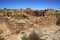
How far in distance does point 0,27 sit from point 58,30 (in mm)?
5509

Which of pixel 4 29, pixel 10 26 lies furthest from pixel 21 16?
pixel 4 29

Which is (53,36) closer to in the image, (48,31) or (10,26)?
(48,31)

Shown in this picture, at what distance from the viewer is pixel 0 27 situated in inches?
488

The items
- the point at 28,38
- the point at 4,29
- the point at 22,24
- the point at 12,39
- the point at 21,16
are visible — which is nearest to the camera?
the point at 28,38

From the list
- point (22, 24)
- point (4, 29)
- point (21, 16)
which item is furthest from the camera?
point (21, 16)

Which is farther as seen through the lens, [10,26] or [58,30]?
[10,26]

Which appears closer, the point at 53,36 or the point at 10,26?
the point at 53,36

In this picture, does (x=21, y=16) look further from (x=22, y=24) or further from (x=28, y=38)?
(x=28, y=38)

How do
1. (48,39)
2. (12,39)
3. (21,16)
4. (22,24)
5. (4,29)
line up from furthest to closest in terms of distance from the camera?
(21,16), (22,24), (4,29), (12,39), (48,39)

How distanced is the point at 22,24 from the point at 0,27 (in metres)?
1.98

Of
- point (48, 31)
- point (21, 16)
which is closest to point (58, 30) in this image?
point (48, 31)

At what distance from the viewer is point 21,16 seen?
66.6ft

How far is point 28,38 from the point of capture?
318 inches

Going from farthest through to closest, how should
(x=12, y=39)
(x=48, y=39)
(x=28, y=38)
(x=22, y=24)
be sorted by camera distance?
1. (x=22, y=24)
2. (x=12, y=39)
3. (x=28, y=38)
4. (x=48, y=39)
